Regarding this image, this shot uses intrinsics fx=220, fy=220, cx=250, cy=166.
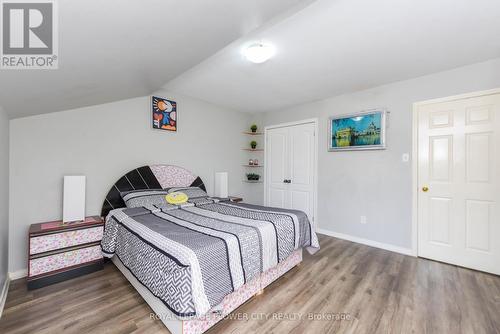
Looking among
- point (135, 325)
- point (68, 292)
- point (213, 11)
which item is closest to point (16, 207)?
point (68, 292)

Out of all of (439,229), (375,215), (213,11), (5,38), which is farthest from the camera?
(375,215)

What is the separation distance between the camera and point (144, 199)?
2.80m

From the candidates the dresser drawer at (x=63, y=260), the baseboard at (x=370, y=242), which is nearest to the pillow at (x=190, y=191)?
the dresser drawer at (x=63, y=260)

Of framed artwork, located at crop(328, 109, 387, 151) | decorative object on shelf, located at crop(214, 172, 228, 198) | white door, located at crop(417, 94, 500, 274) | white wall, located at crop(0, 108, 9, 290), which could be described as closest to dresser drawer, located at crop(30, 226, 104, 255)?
white wall, located at crop(0, 108, 9, 290)

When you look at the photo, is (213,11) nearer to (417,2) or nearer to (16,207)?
(417,2)

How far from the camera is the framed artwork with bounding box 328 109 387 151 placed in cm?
320

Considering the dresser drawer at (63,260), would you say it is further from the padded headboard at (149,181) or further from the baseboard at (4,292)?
the padded headboard at (149,181)

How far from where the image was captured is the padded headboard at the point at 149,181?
9.50 feet

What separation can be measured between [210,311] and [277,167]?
3.32 metres

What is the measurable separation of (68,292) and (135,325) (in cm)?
93

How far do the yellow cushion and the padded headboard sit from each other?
478 mm

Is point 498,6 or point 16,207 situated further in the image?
point 16,207

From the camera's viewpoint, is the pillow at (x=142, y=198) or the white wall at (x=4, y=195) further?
the pillow at (x=142, y=198)

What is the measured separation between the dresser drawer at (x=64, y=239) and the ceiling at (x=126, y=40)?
4.04 feet
